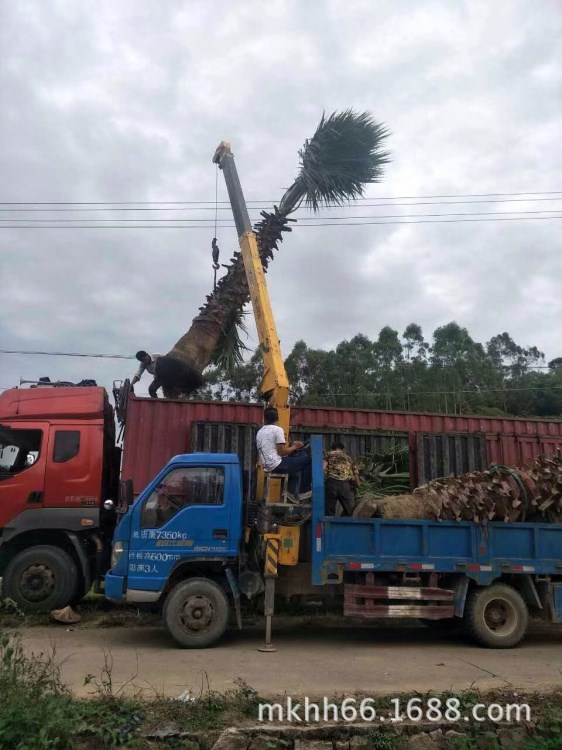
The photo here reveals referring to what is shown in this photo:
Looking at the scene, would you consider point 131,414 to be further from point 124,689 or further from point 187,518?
point 124,689

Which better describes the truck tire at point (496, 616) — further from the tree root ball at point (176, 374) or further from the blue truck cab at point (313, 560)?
the tree root ball at point (176, 374)

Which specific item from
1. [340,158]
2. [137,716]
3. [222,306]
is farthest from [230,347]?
[137,716]

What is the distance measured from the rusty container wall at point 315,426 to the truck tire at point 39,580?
2.11m

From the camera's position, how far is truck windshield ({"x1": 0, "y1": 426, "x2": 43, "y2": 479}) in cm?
880

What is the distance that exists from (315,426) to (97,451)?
414 cm

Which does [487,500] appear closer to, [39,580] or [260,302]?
[260,302]

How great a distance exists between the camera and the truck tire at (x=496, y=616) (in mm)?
7344

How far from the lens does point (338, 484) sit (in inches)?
300

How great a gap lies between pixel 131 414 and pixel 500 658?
672 cm

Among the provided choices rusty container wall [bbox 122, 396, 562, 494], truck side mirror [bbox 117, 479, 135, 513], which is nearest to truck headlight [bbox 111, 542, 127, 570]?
truck side mirror [bbox 117, 479, 135, 513]

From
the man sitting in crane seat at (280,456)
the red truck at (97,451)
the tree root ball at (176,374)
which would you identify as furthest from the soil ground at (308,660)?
the tree root ball at (176,374)

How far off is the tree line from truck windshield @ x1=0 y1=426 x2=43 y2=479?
73.8ft

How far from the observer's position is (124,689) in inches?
201

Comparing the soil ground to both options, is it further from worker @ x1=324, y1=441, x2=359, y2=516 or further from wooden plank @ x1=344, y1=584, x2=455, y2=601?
worker @ x1=324, y1=441, x2=359, y2=516
